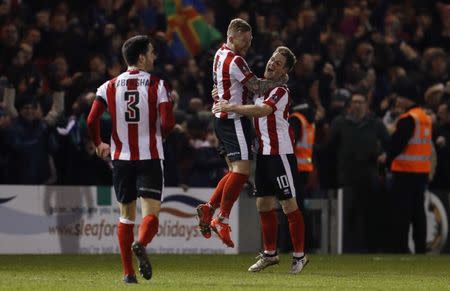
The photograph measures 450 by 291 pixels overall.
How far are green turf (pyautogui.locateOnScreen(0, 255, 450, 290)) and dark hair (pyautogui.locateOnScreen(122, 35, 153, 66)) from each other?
1963mm

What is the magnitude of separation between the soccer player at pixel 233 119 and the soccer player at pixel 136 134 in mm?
1752

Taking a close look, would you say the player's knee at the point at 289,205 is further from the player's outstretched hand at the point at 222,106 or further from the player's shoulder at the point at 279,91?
the player's outstretched hand at the point at 222,106

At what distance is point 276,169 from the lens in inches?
543

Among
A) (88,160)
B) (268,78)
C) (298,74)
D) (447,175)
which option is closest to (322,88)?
(298,74)

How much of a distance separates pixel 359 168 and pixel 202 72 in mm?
3424

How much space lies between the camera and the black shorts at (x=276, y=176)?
13.7 metres

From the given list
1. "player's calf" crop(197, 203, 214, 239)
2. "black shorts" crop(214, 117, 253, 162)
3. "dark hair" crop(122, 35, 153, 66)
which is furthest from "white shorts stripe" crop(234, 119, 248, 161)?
"dark hair" crop(122, 35, 153, 66)

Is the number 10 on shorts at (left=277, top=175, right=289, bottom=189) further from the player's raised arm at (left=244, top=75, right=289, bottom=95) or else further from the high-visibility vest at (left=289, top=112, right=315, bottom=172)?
the high-visibility vest at (left=289, top=112, right=315, bottom=172)

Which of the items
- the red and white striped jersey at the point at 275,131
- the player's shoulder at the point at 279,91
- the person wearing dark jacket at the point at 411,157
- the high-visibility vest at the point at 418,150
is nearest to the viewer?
the player's shoulder at the point at 279,91

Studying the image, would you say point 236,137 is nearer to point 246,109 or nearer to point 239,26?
point 246,109

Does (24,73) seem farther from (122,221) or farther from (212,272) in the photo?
(122,221)

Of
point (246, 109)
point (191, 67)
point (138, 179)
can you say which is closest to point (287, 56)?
point (246, 109)

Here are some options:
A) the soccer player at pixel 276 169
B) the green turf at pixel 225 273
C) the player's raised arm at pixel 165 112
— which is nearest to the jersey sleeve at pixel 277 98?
the soccer player at pixel 276 169

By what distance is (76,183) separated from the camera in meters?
18.1
